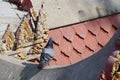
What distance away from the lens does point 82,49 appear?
674cm

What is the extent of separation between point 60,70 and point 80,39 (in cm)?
257

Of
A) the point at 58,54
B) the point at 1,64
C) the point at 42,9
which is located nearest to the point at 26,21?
the point at 42,9

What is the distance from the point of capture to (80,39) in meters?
6.76

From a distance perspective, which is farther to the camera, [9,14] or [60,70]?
[9,14]

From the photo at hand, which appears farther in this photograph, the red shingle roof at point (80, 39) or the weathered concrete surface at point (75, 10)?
the weathered concrete surface at point (75, 10)

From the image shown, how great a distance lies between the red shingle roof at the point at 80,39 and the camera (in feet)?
21.4

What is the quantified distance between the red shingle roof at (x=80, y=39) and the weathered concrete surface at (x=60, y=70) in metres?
1.58

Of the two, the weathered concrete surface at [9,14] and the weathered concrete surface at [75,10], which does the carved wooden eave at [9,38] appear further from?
the weathered concrete surface at [75,10]

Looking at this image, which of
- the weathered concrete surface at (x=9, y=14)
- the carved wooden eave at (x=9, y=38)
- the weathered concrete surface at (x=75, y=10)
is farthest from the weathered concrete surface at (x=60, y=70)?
the weathered concrete surface at (x=75, y=10)

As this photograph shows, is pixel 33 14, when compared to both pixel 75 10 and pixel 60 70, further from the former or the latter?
pixel 60 70

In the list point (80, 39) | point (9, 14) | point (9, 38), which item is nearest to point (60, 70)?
point (9, 38)

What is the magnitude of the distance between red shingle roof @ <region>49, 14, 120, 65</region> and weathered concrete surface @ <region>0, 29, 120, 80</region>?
5.19 feet

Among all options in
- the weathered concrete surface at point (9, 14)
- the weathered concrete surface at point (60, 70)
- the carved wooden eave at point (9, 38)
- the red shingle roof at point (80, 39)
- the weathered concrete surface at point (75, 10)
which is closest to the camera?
Answer: the weathered concrete surface at point (60, 70)

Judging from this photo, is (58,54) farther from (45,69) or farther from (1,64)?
(45,69)
